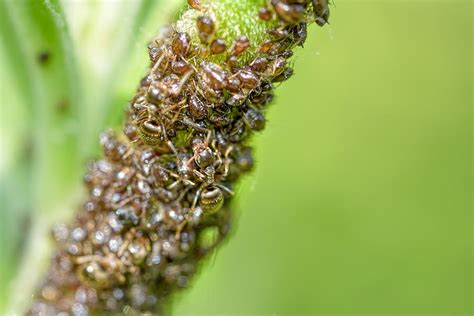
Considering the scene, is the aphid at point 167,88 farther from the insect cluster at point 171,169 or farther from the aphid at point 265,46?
the aphid at point 265,46

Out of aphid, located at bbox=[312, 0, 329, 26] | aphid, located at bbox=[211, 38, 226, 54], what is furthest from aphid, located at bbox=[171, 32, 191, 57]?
aphid, located at bbox=[312, 0, 329, 26]

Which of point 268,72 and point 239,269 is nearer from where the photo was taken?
point 268,72

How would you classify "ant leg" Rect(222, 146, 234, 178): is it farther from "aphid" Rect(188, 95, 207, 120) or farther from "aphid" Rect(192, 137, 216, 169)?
"aphid" Rect(188, 95, 207, 120)

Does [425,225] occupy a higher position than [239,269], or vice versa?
[239,269]

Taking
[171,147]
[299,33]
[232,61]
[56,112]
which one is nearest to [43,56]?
[56,112]

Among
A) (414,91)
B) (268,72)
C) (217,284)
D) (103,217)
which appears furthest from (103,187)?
(414,91)

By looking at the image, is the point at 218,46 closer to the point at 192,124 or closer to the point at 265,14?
the point at 265,14

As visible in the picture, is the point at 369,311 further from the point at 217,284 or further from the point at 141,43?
the point at 141,43
